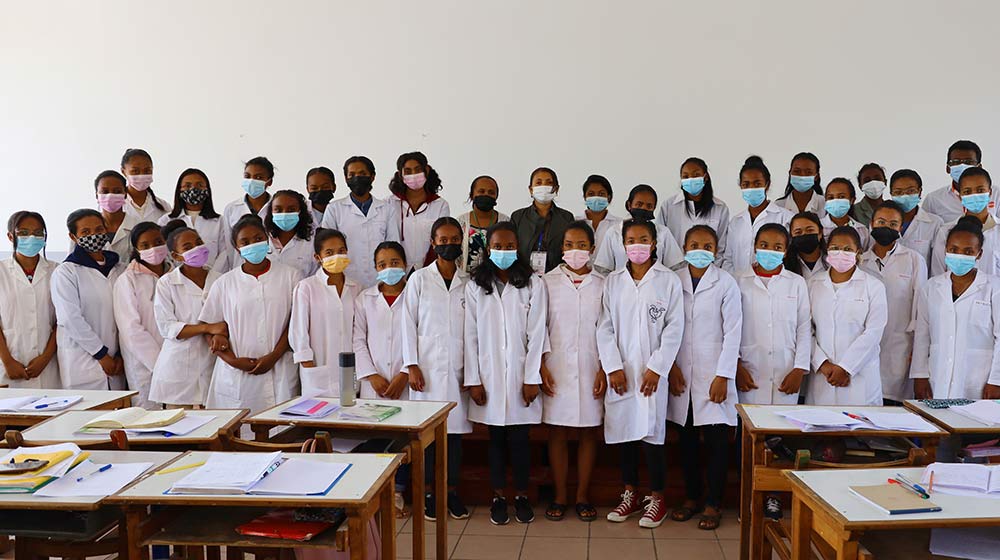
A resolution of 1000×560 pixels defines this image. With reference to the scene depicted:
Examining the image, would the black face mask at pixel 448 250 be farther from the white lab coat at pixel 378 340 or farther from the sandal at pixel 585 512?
the sandal at pixel 585 512

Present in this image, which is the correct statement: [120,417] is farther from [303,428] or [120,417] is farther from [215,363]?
[215,363]

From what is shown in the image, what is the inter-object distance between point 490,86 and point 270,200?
6.49ft

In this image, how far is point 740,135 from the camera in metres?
5.02

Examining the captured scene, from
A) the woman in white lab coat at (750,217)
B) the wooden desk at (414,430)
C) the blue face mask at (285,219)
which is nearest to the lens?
the wooden desk at (414,430)

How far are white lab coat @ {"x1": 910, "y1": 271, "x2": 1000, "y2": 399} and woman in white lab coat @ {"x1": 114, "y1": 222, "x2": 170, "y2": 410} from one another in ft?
12.2

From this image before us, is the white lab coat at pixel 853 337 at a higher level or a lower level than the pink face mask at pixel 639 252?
lower

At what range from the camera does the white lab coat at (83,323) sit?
3.50 m

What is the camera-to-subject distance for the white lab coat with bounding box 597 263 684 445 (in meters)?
3.18

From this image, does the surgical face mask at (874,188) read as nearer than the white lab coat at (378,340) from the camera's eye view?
No

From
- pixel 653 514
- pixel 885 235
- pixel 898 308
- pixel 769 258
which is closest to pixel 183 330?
pixel 653 514

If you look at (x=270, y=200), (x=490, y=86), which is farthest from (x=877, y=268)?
(x=270, y=200)

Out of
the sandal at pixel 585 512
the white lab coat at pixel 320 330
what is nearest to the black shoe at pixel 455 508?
the sandal at pixel 585 512

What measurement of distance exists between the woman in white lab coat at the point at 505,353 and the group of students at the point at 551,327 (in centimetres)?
1

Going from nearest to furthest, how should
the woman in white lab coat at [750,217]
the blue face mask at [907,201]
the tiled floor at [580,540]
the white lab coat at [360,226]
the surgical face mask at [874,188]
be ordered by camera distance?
the tiled floor at [580,540]
the woman in white lab coat at [750,217]
the blue face mask at [907,201]
the white lab coat at [360,226]
the surgical face mask at [874,188]
